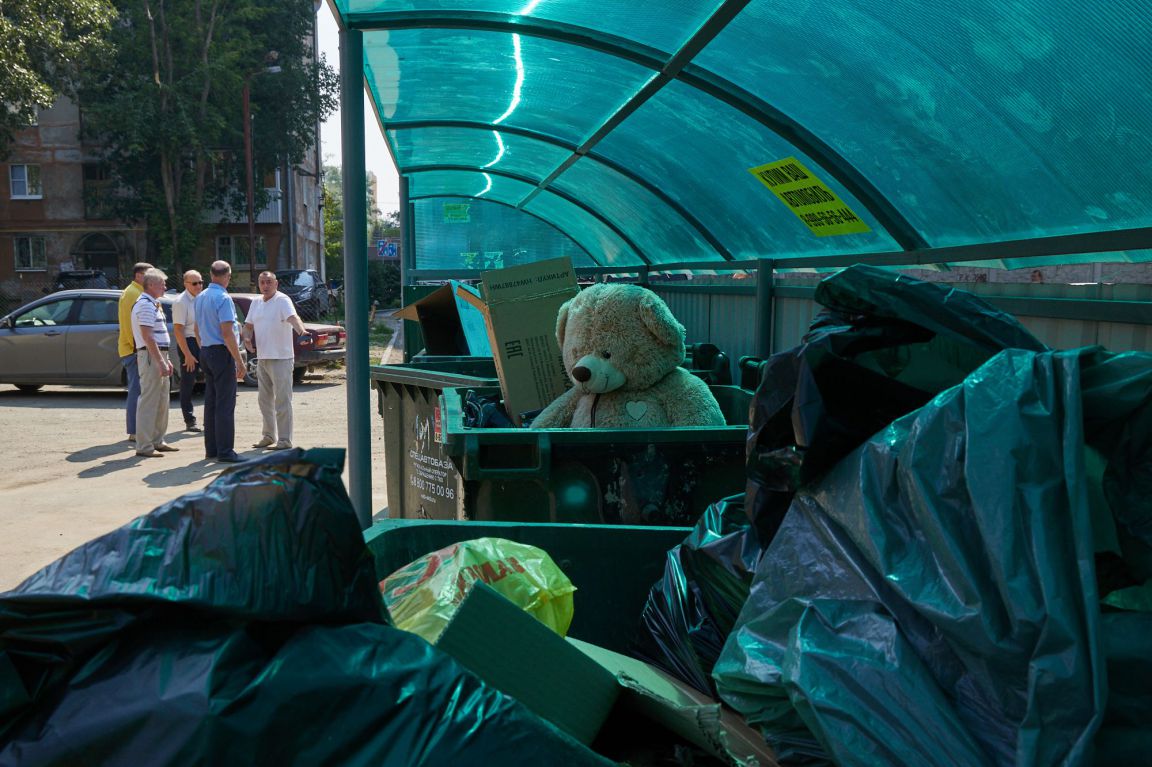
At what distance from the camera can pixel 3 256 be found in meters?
35.0

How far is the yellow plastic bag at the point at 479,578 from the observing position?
190 centimetres

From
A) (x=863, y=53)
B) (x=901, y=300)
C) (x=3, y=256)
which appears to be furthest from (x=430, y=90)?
(x=3, y=256)

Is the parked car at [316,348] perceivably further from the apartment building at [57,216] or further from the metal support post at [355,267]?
the apartment building at [57,216]

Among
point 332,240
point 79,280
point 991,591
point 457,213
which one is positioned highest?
point 332,240

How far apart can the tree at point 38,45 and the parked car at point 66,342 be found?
13.5 metres

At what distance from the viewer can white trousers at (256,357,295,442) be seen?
9.12 meters

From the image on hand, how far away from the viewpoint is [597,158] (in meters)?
7.93

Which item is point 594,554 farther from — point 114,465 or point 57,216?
point 57,216

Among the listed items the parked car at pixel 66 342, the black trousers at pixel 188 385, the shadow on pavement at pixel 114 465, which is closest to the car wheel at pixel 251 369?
the parked car at pixel 66 342

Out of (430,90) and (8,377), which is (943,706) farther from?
(8,377)

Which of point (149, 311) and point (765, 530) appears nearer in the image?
point (765, 530)

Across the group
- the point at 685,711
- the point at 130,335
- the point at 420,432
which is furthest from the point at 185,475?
the point at 685,711

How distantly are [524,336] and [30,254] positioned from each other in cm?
3670

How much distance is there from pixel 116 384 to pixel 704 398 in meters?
11.7
